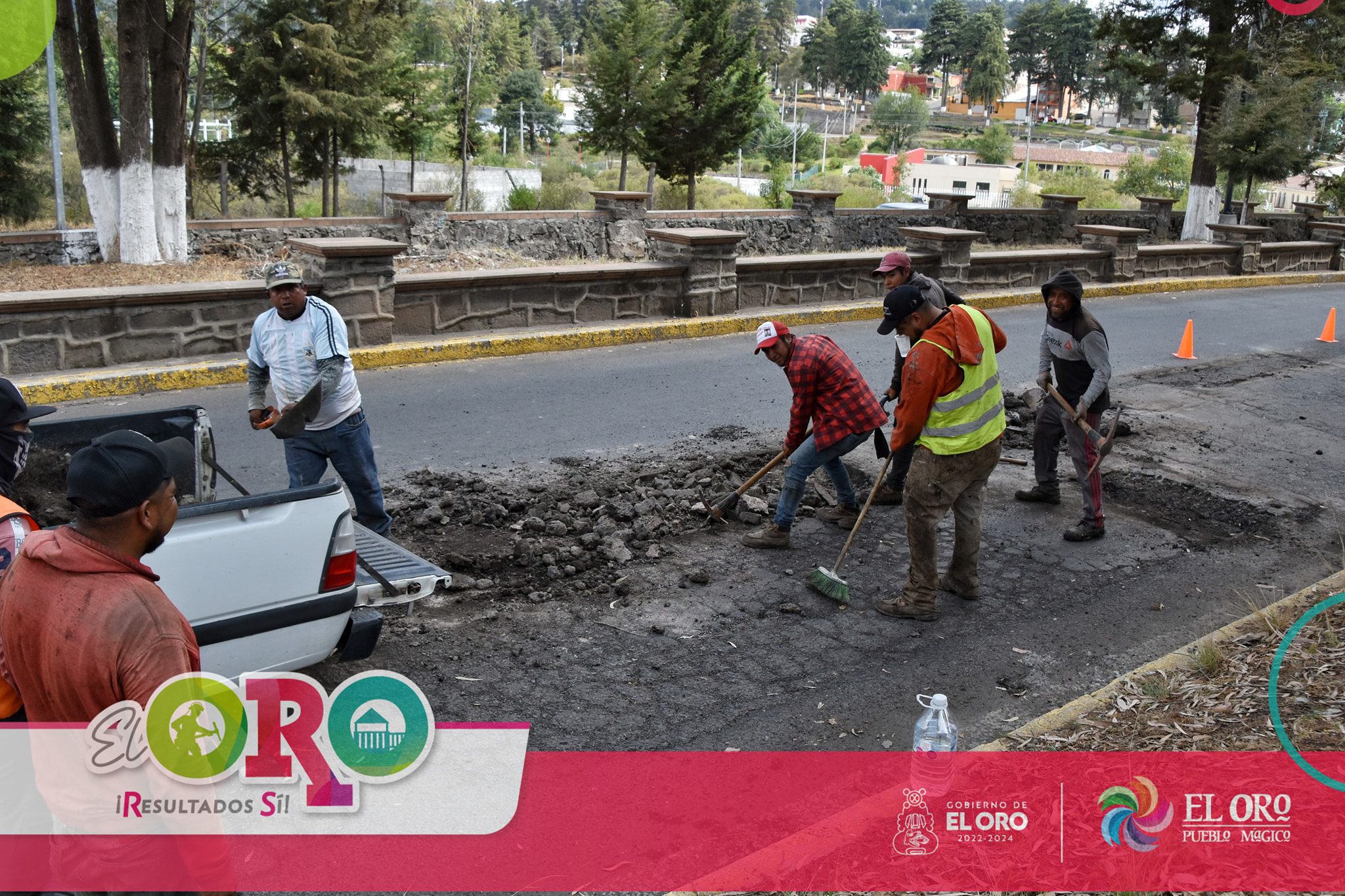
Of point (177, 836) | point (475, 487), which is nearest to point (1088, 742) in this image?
point (177, 836)

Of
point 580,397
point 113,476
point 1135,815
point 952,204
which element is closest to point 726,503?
point 580,397

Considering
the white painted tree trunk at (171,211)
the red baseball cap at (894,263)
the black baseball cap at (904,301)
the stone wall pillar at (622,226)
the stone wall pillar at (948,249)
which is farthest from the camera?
the stone wall pillar at (622,226)

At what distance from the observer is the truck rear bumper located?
15.3 feet

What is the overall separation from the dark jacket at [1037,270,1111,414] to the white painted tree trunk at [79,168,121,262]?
45.4ft

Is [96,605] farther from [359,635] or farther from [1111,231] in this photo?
[1111,231]

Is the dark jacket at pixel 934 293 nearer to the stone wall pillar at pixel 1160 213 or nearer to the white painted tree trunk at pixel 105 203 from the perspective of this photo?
the white painted tree trunk at pixel 105 203

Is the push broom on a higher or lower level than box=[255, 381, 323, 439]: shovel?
lower

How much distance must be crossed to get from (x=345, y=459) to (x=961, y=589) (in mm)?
3515

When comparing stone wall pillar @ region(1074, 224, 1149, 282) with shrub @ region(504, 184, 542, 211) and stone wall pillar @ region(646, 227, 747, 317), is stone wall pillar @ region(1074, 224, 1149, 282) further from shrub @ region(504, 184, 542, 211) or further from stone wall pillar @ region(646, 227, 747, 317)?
shrub @ region(504, 184, 542, 211)

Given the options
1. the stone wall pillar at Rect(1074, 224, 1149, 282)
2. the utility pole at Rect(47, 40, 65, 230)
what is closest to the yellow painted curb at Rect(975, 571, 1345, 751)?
the stone wall pillar at Rect(1074, 224, 1149, 282)

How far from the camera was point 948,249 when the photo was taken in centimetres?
1575

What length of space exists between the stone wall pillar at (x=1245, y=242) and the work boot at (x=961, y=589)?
56.3ft

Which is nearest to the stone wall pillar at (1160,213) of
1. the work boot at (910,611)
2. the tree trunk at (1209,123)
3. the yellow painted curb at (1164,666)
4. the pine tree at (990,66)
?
the tree trunk at (1209,123)

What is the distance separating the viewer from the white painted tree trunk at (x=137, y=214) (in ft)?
50.8
